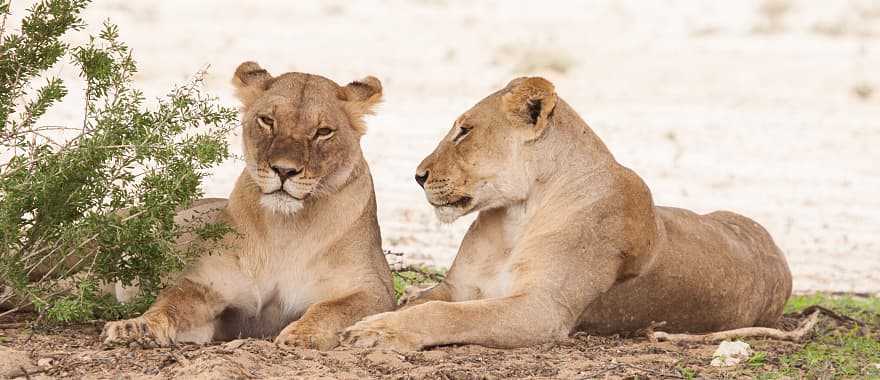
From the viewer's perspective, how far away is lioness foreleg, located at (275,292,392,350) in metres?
5.07

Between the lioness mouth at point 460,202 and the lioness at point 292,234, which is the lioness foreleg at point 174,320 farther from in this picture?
the lioness mouth at point 460,202

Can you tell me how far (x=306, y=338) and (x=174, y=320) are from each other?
0.50m

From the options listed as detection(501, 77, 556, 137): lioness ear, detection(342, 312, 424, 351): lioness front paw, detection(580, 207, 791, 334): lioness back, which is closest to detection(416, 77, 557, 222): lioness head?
detection(501, 77, 556, 137): lioness ear

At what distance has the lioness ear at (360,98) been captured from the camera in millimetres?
5805

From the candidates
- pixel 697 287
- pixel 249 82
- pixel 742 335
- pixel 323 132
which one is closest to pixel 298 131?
pixel 323 132

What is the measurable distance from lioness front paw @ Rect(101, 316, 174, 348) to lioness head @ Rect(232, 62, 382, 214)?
0.64m

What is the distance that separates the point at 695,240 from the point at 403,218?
393 cm

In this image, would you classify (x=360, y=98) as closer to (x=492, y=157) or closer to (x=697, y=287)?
(x=492, y=157)

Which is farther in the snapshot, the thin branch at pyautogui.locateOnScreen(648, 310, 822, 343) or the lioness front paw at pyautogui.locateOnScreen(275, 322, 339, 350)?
the thin branch at pyautogui.locateOnScreen(648, 310, 822, 343)

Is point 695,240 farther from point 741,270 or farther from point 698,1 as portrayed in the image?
point 698,1

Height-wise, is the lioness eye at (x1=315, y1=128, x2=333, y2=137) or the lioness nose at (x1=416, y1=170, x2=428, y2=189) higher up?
the lioness eye at (x1=315, y1=128, x2=333, y2=137)

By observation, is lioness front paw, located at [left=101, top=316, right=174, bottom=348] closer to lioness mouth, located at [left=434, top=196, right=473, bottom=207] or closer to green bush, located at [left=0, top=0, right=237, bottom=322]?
green bush, located at [left=0, top=0, right=237, bottom=322]

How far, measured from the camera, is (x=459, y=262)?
5871 mm

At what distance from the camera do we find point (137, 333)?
4.95m
